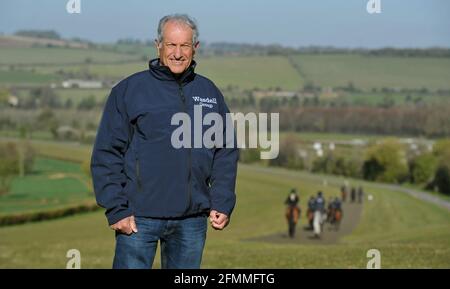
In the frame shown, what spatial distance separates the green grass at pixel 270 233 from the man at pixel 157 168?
30.2ft

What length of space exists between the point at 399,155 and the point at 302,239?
65851 millimetres

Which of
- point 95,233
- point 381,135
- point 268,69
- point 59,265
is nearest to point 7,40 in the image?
point 268,69

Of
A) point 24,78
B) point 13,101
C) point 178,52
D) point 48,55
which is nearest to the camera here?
point 178,52

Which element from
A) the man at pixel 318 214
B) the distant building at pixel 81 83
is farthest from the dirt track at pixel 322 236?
the distant building at pixel 81 83

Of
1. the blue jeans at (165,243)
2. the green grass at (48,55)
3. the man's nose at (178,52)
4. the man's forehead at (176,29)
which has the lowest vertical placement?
the green grass at (48,55)

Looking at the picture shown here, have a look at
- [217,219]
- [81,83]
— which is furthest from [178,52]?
[81,83]

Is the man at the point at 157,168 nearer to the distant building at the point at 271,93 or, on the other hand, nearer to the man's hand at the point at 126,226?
the man's hand at the point at 126,226

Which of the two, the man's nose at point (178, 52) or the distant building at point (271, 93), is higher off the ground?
the man's nose at point (178, 52)

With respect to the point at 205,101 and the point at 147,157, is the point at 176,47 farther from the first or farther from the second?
the point at 147,157

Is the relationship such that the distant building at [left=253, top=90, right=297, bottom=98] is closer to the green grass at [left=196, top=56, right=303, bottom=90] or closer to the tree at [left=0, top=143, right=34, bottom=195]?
the green grass at [left=196, top=56, right=303, bottom=90]

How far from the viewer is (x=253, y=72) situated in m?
115

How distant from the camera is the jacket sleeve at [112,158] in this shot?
667cm

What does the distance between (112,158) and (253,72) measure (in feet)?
358
